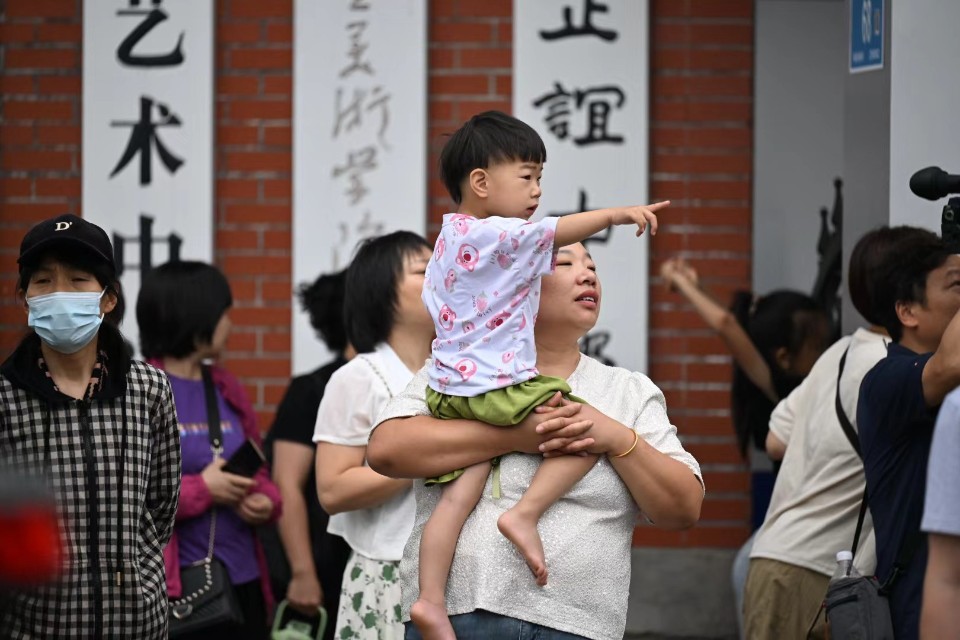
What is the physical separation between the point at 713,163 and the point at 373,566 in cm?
312

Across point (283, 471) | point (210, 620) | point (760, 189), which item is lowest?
point (210, 620)

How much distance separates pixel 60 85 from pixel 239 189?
93 cm

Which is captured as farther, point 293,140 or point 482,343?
point 293,140

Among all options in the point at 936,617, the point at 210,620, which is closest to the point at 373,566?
the point at 210,620

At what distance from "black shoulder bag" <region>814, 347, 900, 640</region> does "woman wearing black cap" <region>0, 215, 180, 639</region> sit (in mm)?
1619

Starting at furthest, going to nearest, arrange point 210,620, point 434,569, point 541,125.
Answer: point 541,125 < point 210,620 < point 434,569

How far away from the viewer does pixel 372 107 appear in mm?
6418

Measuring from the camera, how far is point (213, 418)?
4.72m

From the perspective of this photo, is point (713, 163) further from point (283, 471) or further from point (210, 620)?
point (210, 620)

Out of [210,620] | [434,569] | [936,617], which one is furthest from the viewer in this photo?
[210,620]

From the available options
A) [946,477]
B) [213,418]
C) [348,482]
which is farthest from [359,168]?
[946,477]

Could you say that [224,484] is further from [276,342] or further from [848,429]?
[276,342]

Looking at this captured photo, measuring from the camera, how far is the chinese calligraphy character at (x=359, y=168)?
6430 millimetres

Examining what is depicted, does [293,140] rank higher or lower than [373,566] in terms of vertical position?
higher
